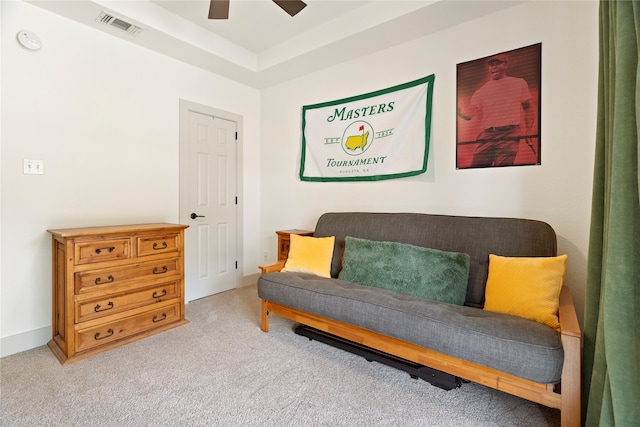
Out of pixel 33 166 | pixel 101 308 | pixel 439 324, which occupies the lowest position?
pixel 101 308

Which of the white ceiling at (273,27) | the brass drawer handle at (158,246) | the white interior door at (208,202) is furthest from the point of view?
the white interior door at (208,202)

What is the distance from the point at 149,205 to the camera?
2932 millimetres

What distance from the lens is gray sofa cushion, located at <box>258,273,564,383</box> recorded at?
133 cm

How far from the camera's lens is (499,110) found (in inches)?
90.4

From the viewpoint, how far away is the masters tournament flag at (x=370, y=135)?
2.70 meters

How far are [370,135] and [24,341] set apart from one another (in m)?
3.30

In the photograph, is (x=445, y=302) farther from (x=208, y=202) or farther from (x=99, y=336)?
(x=208, y=202)

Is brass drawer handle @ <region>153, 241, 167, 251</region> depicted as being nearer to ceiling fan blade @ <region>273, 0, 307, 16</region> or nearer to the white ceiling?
the white ceiling

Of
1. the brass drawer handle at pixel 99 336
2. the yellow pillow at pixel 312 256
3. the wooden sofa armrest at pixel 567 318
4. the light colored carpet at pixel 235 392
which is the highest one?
the yellow pillow at pixel 312 256

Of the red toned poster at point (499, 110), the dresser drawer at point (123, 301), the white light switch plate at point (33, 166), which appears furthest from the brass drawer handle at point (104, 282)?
the red toned poster at point (499, 110)

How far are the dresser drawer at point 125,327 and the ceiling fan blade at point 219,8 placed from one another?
236cm

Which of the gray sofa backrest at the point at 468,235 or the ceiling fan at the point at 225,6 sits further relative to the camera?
the ceiling fan at the point at 225,6

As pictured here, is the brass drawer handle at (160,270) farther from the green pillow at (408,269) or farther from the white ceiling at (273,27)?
the white ceiling at (273,27)

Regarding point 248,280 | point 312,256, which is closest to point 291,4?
point 312,256
